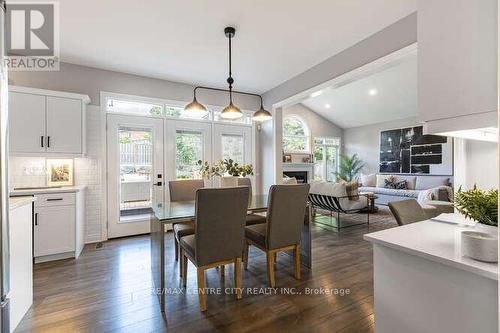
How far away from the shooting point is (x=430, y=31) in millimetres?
986

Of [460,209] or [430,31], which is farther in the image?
[460,209]

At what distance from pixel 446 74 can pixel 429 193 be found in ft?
17.9

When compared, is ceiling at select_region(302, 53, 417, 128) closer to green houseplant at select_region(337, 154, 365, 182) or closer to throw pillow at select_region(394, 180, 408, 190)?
green houseplant at select_region(337, 154, 365, 182)

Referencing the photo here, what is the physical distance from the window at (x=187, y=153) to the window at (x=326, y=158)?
15.7 feet

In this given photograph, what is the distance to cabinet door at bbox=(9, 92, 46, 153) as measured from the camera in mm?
3047

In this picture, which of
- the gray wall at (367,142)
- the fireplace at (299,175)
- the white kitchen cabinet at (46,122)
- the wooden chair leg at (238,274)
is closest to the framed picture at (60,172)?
the white kitchen cabinet at (46,122)

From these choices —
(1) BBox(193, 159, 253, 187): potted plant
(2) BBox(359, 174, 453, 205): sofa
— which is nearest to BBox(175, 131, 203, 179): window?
(1) BBox(193, 159, 253, 187): potted plant

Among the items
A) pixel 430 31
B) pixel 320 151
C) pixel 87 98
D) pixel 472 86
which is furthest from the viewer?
pixel 320 151

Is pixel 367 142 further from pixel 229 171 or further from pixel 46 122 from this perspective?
pixel 46 122

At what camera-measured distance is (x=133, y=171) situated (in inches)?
163

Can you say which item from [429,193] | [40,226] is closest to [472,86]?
[40,226]

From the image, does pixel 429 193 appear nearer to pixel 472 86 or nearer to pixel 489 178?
pixel 489 178

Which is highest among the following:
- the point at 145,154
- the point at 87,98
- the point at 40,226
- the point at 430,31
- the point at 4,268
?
the point at 87,98

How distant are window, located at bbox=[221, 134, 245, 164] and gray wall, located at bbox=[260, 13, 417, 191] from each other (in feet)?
1.57
